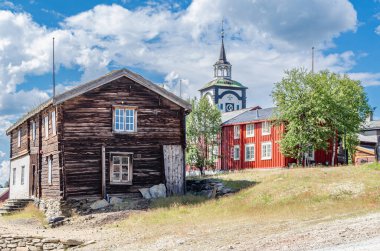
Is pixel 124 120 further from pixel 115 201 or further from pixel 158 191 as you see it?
pixel 115 201

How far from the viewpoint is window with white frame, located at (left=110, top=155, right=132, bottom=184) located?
29.6m

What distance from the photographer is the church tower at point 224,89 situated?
4213 inches

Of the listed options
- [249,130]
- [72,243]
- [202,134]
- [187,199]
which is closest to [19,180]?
[187,199]

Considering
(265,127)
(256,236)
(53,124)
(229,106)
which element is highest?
(229,106)

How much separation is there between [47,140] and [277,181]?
1429 cm

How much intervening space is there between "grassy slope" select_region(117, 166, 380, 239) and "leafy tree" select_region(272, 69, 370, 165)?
13.2m

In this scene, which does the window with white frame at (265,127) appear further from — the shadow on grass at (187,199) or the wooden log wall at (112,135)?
the wooden log wall at (112,135)

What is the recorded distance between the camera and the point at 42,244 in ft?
70.0

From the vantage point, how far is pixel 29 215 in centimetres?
Result: 3022

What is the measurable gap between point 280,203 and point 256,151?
25337 mm

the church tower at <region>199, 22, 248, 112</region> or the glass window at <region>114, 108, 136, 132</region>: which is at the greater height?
the church tower at <region>199, 22, 248, 112</region>

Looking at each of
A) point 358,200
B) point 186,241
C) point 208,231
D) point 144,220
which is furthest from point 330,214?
point 144,220

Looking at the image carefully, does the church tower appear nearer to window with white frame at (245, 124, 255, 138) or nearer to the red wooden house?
the red wooden house

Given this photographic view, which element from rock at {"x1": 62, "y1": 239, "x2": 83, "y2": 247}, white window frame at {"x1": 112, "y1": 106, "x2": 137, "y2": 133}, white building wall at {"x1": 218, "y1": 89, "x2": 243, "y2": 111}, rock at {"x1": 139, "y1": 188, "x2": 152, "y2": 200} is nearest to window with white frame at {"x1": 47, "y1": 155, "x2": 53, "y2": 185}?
white window frame at {"x1": 112, "y1": 106, "x2": 137, "y2": 133}
